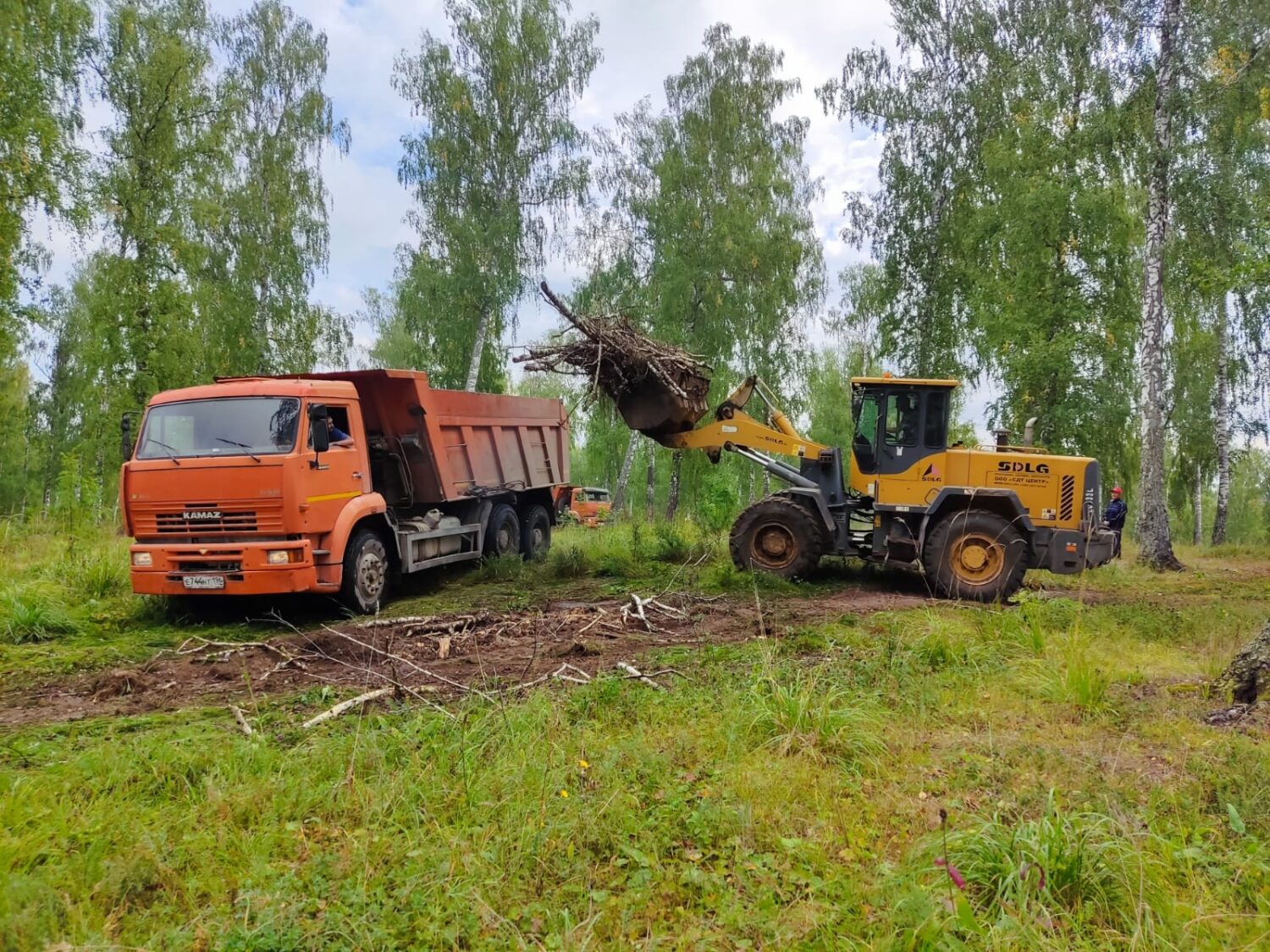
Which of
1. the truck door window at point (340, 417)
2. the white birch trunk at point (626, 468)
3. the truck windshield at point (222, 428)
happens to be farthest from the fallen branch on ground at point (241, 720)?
the white birch trunk at point (626, 468)

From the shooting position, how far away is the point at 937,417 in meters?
9.80

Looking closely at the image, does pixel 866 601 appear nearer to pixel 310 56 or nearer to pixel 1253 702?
pixel 1253 702

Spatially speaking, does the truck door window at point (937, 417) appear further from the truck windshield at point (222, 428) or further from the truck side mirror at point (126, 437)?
the truck side mirror at point (126, 437)

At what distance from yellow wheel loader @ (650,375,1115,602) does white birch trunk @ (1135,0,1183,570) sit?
15.4 ft

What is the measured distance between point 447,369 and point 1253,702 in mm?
18869

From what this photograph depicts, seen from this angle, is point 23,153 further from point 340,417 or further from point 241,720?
point 241,720

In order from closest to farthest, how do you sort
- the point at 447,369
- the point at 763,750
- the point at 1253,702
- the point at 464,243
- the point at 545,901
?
the point at 545,901
the point at 763,750
the point at 1253,702
the point at 464,243
the point at 447,369

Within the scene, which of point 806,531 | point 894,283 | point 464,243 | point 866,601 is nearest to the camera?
point 866,601

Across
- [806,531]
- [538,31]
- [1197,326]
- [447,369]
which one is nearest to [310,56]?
[538,31]

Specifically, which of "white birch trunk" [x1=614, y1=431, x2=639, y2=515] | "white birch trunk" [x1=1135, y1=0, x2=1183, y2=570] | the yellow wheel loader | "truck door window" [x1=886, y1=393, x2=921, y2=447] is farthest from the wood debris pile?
"white birch trunk" [x1=614, y1=431, x2=639, y2=515]

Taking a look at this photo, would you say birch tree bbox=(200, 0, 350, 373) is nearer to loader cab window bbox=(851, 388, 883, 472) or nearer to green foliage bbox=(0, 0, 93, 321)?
green foliage bbox=(0, 0, 93, 321)

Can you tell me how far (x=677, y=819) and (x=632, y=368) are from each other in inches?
272

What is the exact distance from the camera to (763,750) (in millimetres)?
4168

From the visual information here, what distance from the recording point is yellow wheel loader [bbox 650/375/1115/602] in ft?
31.1
